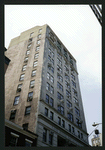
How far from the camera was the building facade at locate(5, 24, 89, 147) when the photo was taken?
92.6ft

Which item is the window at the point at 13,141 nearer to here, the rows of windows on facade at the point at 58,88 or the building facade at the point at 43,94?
the building facade at the point at 43,94

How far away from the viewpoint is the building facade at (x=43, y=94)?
2823 cm

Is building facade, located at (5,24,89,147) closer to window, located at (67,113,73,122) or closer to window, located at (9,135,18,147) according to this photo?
window, located at (67,113,73,122)

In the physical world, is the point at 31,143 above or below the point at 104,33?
below

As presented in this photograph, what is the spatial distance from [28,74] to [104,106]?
1213 inches

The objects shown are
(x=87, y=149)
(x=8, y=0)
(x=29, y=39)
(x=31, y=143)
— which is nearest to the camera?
(x=8, y=0)

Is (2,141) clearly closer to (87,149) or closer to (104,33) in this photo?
(87,149)

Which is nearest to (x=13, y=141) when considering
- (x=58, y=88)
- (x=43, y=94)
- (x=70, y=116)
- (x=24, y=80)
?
(x=43, y=94)

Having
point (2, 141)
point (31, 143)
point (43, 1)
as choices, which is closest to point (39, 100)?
point (31, 143)

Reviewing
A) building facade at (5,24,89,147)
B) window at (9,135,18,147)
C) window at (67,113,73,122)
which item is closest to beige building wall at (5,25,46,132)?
building facade at (5,24,89,147)

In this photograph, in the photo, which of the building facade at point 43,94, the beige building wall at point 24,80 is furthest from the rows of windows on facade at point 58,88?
the beige building wall at point 24,80

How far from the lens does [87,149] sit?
10461 millimetres

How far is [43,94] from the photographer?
32.0 m

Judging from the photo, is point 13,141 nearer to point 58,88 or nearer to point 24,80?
point 24,80
